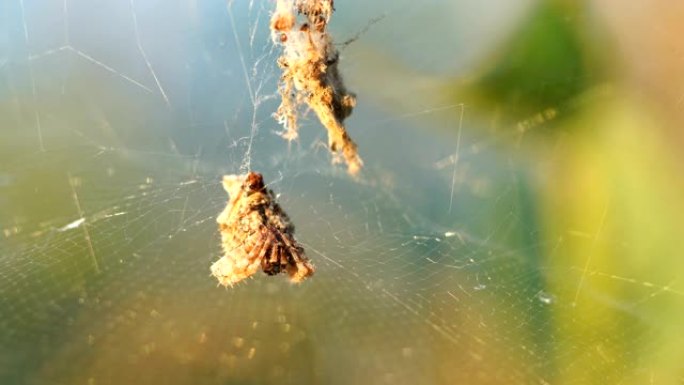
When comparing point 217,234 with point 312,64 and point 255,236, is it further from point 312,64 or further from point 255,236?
point 312,64

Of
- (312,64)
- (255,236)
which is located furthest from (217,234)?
(312,64)

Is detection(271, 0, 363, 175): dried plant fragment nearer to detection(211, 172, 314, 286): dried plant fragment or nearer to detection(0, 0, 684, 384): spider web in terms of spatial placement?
detection(211, 172, 314, 286): dried plant fragment

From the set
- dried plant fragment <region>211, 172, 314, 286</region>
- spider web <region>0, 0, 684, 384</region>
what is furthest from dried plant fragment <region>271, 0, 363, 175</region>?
spider web <region>0, 0, 684, 384</region>

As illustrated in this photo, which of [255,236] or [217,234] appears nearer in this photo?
[255,236]

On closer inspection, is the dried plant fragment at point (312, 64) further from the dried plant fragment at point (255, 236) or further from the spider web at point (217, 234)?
the spider web at point (217, 234)

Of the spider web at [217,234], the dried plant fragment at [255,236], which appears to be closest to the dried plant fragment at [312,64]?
the dried plant fragment at [255,236]

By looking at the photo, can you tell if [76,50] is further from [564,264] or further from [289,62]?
[564,264]
